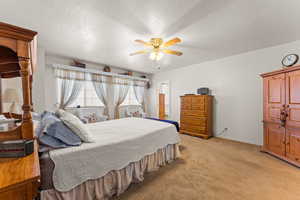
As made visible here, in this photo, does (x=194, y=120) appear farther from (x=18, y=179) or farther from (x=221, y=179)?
(x=18, y=179)

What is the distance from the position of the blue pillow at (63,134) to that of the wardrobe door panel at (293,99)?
356 cm

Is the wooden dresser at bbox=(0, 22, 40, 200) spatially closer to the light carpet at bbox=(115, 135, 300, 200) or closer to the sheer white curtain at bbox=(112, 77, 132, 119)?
the light carpet at bbox=(115, 135, 300, 200)

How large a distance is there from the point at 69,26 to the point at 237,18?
2.77m

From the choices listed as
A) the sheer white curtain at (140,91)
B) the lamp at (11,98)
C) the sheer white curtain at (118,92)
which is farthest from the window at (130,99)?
the lamp at (11,98)

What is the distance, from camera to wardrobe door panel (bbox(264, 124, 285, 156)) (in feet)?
8.15

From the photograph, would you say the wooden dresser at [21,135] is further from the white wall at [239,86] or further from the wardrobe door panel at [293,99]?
the white wall at [239,86]

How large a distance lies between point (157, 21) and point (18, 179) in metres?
2.28

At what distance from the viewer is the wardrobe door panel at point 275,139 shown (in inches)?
97.8

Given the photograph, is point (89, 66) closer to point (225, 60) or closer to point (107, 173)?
point (107, 173)

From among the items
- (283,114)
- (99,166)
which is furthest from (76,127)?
(283,114)

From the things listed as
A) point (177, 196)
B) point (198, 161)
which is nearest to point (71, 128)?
point (177, 196)

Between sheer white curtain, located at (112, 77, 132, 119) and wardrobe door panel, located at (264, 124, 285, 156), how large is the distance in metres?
4.40

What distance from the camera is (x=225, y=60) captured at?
3.85m

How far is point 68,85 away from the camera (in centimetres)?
380
